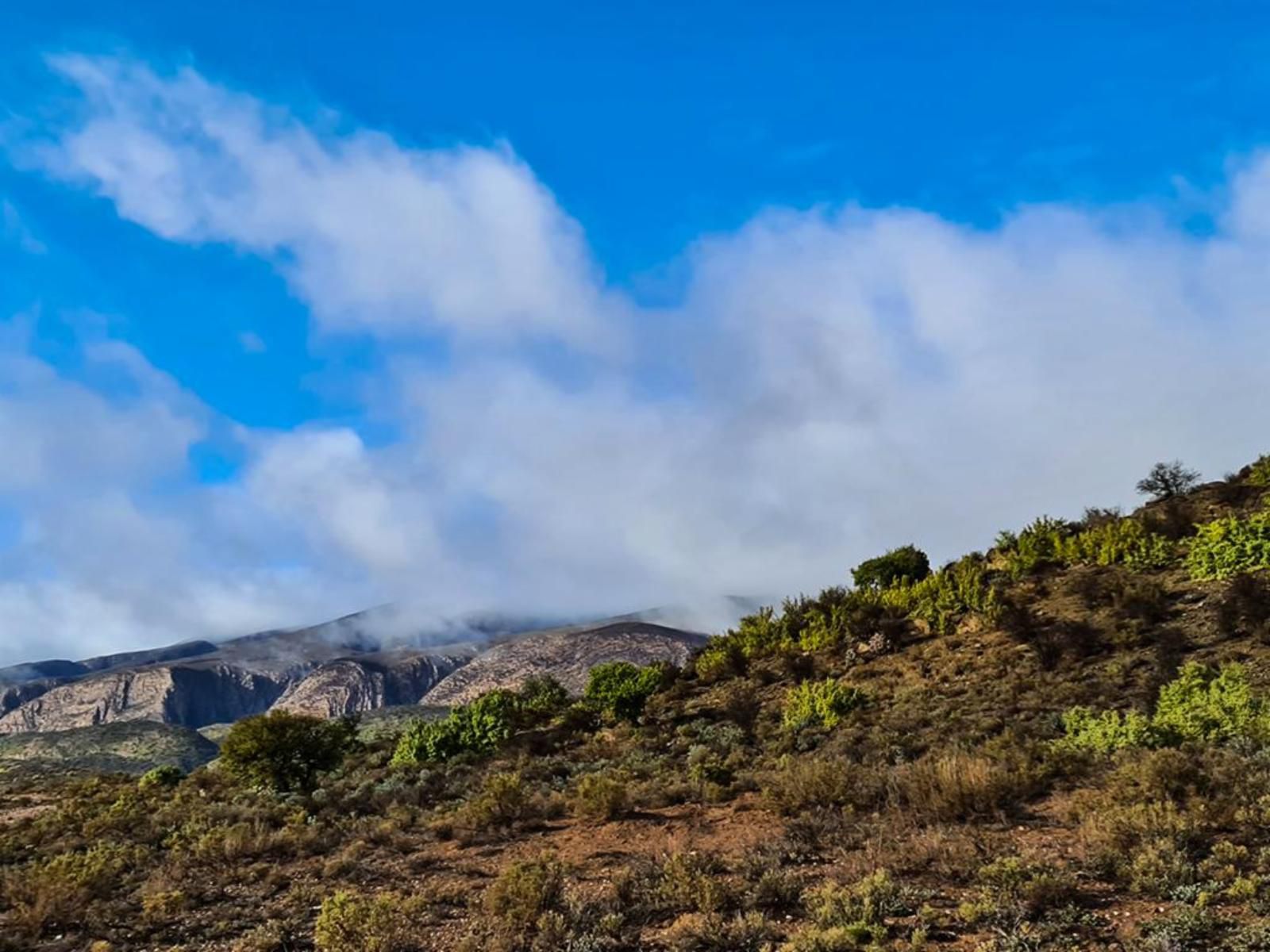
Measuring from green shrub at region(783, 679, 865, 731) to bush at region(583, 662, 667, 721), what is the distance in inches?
265

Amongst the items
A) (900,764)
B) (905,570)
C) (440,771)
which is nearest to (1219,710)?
(900,764)

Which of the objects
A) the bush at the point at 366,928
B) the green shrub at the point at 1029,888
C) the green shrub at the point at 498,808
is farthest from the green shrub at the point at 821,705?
the bush at the point at 366,928

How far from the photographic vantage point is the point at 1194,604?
83.5 ft

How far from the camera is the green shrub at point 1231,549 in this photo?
2662 centimetres

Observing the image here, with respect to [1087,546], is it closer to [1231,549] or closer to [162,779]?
[1231,549]

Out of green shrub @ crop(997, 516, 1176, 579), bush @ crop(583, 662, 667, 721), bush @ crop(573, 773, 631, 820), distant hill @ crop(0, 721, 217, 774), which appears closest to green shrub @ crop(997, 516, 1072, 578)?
green shrub @ crop(997, 516, 1176, 579)

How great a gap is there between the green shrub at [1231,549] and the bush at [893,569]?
1336 cm

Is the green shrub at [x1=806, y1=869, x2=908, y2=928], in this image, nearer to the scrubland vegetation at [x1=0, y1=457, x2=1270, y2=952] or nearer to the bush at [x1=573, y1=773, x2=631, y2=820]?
the scrubland vegetation at [x1=0, y1=457, x2=1270, y2=952]

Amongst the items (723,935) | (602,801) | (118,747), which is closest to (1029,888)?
(723,935)

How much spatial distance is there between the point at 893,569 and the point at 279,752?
1219 inches

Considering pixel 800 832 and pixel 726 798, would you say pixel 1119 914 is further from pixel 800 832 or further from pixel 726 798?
pixel 726 798

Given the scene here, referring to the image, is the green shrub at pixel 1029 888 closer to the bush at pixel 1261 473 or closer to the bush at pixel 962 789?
the bush at pixel 962 789

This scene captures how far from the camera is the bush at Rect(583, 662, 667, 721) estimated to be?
30.0 meters

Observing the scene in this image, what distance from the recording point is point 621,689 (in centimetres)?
3064
